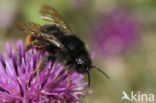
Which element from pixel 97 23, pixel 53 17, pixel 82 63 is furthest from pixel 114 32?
pixel 82 63

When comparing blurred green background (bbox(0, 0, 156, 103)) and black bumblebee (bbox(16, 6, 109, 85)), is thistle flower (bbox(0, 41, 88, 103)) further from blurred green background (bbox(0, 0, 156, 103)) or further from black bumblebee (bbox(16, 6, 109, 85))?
blurred green background (bbox(0, 0, 156, 103))

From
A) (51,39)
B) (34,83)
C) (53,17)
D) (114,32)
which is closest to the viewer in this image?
(51,39)

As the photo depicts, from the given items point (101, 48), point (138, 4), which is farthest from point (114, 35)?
point (138, 4)

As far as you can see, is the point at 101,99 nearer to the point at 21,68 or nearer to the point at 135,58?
the point at 135,58

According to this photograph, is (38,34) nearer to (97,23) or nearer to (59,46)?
(59,46)

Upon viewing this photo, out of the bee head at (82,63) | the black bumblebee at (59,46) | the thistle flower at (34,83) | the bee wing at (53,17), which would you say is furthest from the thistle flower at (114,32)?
the bee head at (82,63)

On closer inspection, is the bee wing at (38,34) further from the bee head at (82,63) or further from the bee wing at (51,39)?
the bee head at (82,63)

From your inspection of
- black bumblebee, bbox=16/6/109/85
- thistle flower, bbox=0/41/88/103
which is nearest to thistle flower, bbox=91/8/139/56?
thistle flower, bbox=0/41/88/103

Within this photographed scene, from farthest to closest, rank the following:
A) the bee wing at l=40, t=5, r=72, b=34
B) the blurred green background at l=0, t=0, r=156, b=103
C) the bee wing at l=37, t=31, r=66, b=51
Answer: the blurred green background at l=0, t=0, r=156, b=103 → the bee wing at l=40, t=5, r=72, b=34 → the bee wing at l=37, t=31, r=66, b=51
